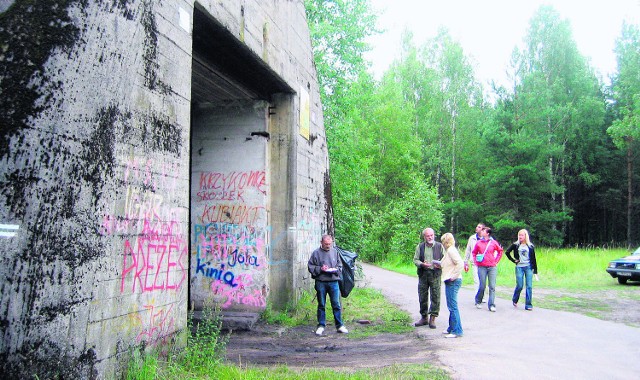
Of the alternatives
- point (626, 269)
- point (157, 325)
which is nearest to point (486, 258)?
point (157, 325)

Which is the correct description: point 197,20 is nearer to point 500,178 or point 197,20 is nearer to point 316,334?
point 316,334

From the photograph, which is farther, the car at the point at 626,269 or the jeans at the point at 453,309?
the car at the point at 626,269

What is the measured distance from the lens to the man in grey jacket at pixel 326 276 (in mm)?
8234

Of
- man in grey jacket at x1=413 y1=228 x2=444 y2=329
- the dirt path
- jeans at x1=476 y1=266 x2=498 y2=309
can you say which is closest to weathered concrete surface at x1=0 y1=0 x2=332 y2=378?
the dirt path

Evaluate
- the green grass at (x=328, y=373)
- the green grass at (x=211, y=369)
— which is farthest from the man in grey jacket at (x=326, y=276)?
Answer: the green grass at (x=328, y=373)

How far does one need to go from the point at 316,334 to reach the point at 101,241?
15.4 feet

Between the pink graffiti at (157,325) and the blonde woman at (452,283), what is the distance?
14.5 feet

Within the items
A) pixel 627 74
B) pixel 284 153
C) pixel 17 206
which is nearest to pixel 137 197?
pixel 17 206

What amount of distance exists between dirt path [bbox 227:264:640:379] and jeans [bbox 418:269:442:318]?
359 mm

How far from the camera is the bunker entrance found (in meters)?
9.30

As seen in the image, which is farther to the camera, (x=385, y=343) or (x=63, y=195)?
(x=385, y=343)

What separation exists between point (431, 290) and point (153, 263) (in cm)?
533

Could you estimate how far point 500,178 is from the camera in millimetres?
32469

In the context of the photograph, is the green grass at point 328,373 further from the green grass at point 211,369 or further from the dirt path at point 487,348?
the dirt path at point 487,348
